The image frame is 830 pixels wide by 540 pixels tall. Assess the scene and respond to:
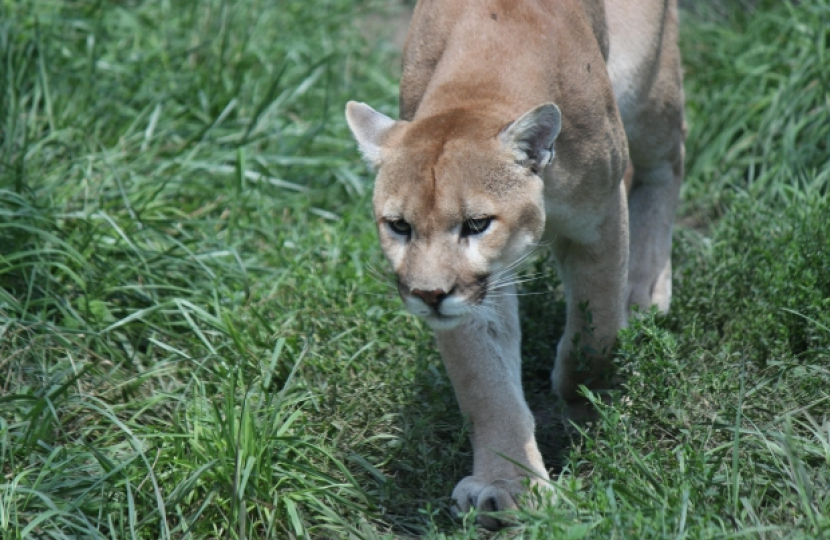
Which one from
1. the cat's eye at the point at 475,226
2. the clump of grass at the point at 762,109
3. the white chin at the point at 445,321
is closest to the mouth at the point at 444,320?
the white chin at the point at 445,321

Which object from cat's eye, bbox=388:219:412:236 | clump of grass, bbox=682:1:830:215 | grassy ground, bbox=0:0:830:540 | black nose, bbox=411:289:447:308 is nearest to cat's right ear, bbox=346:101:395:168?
cat's eye, bbox=388:219:412:236

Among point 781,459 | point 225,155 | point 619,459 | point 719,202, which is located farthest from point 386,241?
point 719,202

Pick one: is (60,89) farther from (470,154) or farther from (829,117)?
(829,117)

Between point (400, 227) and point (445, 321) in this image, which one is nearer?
point (445, 321)

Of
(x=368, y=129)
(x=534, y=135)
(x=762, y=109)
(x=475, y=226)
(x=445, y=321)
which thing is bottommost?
(x=762, y=109)

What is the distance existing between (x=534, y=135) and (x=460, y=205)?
1.17ft

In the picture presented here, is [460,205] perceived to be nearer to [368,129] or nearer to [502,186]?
[502,186]

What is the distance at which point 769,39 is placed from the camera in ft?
21.4

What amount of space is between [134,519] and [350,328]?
4.85 ft

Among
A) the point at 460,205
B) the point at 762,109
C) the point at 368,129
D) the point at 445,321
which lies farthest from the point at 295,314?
the point at 762,109

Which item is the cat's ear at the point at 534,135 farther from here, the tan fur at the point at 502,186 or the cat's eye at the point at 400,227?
the cat's eye at the point at 400,227

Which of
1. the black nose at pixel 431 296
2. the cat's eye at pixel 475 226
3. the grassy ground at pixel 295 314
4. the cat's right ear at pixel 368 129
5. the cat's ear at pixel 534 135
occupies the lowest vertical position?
the grassy ground at pixel 295 314

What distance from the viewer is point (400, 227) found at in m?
3.67

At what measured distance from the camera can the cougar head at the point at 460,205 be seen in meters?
3.51
